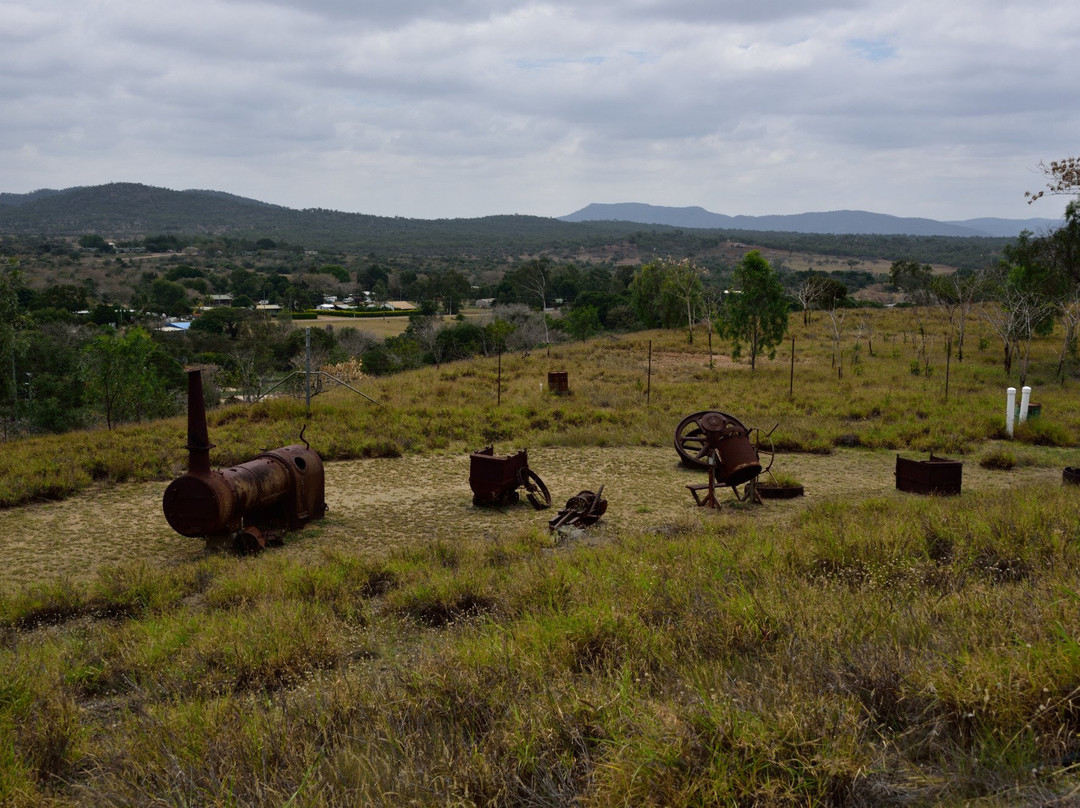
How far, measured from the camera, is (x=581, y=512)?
9.90 meters

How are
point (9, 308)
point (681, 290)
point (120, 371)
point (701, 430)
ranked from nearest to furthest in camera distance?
1. point (701, 430)
2. point (120, 371)
3. point (9, 308)
4. point (681, 290)

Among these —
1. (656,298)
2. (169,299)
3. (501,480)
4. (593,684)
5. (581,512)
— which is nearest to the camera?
(593,684)

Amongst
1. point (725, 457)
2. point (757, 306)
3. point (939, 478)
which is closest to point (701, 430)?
point (725, 457)

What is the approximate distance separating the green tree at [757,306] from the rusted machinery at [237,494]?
834 inches

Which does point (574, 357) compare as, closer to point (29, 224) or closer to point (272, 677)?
point (272, 677)

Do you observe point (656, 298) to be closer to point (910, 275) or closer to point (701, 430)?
point (910, 275)

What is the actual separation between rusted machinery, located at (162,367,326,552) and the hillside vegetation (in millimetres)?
404

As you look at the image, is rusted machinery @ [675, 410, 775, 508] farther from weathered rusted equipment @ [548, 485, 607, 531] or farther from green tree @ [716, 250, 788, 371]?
green tree @ [716, 250, 788, 371]

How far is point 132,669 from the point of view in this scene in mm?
4969

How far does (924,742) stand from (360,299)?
8811 centimetres

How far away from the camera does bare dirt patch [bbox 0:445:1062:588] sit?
9102mm

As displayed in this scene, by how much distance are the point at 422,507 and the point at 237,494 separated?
301 centimetres

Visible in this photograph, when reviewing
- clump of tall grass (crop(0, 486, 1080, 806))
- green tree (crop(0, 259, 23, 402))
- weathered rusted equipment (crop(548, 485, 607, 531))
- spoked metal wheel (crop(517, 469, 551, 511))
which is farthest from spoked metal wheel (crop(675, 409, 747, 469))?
green tree (crop(0, 259, 23, 402))

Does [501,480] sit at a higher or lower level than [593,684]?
lower
